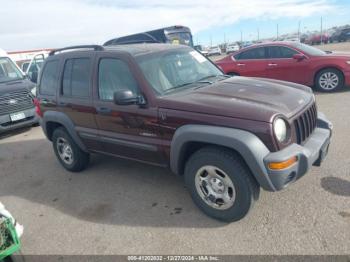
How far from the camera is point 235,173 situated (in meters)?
2.89

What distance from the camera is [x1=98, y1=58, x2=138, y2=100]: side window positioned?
142 inches

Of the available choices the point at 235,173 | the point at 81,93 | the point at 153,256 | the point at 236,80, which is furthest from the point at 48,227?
the point at 236,80

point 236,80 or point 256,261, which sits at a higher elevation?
point 236,80

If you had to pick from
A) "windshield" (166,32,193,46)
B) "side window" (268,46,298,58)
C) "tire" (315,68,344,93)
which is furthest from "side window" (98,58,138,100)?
"windshield" (166,32,193,46)

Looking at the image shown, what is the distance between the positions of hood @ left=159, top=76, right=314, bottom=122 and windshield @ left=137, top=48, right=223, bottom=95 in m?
0.22

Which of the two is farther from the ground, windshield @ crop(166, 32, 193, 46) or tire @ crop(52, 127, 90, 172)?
windshield @ crop(166, 32, 193, 46)

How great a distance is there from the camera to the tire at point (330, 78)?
8.05 meters

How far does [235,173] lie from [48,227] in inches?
87.6

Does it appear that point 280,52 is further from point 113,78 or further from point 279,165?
point 279,165

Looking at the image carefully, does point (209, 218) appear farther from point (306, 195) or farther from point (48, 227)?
point (48, 227)

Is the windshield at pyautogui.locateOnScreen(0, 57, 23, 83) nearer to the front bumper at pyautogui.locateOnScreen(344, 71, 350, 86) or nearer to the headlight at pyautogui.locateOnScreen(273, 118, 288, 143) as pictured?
the headlight at pyautogui.locateOnScreen(273, 118, 288, 143)

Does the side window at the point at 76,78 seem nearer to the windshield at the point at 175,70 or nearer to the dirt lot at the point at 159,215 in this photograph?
the windshield at the point at 175,70

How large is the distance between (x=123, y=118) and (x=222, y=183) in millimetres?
1447

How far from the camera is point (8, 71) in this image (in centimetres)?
859
